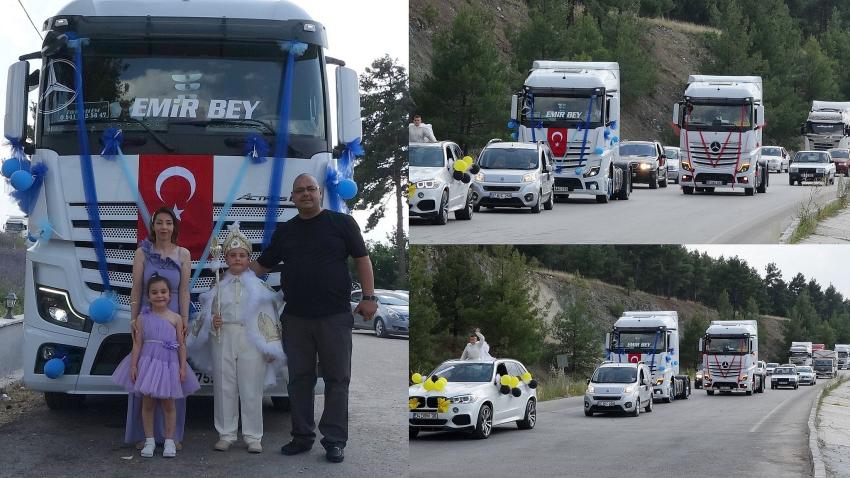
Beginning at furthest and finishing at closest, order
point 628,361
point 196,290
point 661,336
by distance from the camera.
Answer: point 628,361 < point 661,336 < point 196,290

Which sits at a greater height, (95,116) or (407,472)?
(95,116)

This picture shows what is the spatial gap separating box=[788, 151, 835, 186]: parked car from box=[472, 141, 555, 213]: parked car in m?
2.86

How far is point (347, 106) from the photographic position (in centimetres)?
967

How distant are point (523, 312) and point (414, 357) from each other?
132 cm

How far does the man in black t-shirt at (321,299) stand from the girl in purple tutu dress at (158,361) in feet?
2.61

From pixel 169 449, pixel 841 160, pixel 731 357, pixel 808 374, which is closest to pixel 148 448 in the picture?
pixel 169 449

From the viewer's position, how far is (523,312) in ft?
32.3

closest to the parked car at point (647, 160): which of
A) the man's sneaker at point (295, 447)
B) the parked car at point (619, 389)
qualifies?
the parked car at point (619, 389)

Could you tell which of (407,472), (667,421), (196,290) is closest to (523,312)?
(407,472)

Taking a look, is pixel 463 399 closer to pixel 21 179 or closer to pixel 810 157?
pixel 21 179

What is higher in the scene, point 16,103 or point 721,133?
point 721,133

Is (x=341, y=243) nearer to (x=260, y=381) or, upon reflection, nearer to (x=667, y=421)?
(x=260, y=381)

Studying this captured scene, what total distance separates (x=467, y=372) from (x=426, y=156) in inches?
72.5

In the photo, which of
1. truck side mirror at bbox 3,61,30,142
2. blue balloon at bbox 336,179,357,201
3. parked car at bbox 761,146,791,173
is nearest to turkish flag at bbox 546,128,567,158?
parked car at bbox 761,146,791,173
